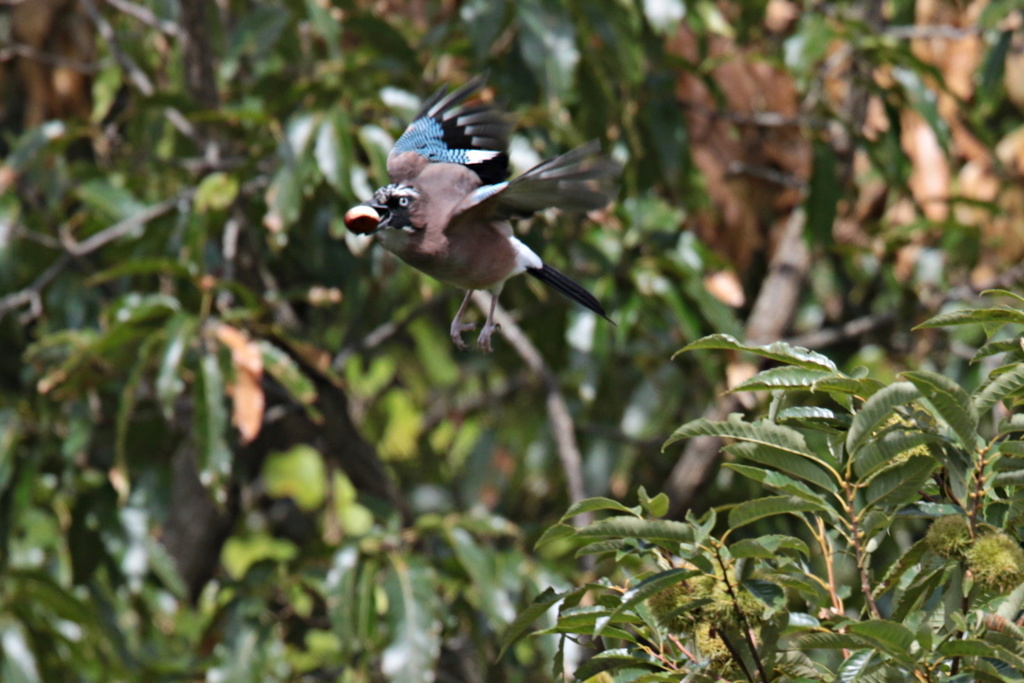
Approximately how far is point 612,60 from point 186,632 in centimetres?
244

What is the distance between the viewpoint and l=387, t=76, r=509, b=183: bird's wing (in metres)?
2.29

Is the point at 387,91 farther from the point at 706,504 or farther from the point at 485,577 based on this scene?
the point at 706,504

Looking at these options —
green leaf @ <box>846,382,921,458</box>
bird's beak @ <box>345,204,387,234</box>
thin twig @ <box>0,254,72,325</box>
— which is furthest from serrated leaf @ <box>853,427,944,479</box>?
thin twig @ <box>0,254,72,325</box>

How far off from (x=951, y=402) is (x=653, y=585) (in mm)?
330

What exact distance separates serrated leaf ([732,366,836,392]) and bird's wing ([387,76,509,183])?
40.0 inches

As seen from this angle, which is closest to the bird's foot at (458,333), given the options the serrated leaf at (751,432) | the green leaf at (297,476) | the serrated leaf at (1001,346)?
the serrated leaf at (751,432)

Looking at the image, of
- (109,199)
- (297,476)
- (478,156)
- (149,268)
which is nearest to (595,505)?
(478,156)

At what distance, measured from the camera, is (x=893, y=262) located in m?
3.68

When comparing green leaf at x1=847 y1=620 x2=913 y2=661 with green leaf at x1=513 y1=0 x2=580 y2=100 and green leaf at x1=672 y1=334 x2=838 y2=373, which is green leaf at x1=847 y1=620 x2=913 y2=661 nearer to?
green leaf at x1=672 y1=334 x2=838 y2=373

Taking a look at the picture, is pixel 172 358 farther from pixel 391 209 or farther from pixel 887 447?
pixel 887 447

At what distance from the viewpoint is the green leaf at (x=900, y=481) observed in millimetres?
1269

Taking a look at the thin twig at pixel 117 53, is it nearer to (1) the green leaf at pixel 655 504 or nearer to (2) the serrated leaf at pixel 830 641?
(1) the green leaf at pixel 655 504

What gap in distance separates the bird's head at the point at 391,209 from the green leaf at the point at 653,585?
64 cm

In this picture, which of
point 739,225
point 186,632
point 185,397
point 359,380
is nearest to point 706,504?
point 739,225
